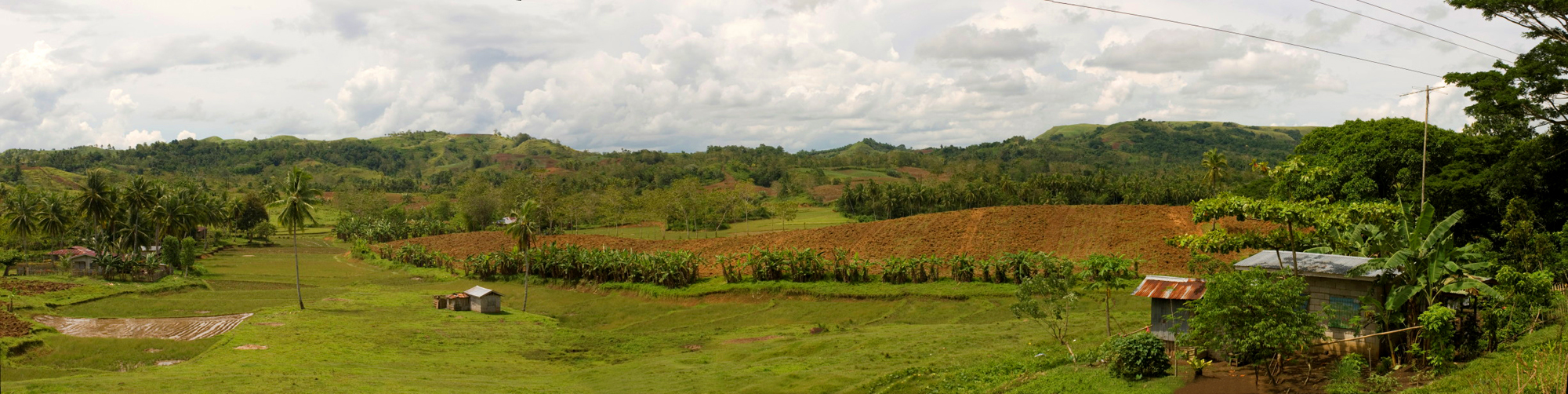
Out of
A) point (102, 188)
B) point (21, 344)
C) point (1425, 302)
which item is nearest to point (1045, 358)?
point (1425, 302)

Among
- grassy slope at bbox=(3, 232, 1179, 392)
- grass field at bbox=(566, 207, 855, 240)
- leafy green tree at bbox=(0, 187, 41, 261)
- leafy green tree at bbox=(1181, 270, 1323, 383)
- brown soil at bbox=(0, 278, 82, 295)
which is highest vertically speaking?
leafy green tree at bbox=(0, 187, 41, 261)

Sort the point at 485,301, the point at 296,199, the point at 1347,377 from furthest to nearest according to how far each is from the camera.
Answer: the point at 485,301 < the point at 296,199 < the point at 1347,377

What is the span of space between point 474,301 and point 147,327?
42.8 ft

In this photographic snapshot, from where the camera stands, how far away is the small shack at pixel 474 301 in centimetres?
4172

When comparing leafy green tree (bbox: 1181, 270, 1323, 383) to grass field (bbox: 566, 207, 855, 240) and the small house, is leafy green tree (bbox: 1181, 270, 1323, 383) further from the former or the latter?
grass field (bbox: 566, 207, 855, 240)

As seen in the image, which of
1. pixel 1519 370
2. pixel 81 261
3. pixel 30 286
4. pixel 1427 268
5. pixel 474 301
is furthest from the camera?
pixel 81 261

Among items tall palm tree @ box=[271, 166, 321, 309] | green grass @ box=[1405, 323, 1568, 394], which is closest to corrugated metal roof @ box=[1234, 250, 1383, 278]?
green grass @ box=[1405, 323, 1568, 394]

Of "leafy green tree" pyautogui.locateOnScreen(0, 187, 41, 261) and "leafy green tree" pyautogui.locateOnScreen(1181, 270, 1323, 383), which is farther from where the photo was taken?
"leafy green tree" pyautogui.locateOnScreen(0, 187, 41, 261)

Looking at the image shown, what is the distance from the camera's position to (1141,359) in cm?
1934

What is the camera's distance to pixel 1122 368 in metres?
19.7

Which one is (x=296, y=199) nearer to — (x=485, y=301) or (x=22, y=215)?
(x=485, y=301)

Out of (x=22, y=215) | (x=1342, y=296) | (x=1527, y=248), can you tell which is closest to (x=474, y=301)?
(x=1342, y=296)

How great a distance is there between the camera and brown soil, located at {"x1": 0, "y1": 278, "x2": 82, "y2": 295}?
1534 inches

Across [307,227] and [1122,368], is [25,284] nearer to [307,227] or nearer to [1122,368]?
[1122,368]
